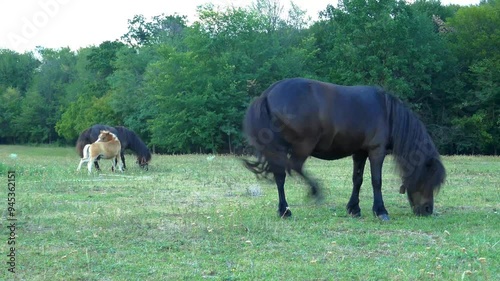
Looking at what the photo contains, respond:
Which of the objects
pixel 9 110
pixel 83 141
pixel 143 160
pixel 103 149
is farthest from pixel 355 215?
pixel 9 110

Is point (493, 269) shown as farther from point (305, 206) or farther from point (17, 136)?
point (17, 136)

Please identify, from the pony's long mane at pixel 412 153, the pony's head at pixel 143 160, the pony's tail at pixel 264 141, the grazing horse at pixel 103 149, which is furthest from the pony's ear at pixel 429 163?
the pony's head at pixel 143 160

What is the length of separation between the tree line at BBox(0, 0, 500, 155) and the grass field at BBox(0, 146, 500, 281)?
92.6ft

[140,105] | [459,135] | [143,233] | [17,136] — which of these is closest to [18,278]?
[143,233]

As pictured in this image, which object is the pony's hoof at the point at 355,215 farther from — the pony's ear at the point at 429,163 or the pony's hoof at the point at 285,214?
the pony's ear at the point at 429,163

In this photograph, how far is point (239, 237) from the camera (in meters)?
7.01

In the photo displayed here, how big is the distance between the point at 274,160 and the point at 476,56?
4018cm

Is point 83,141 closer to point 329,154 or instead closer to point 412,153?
point 329,154

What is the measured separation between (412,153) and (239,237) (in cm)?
344

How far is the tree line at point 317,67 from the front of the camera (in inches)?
1670

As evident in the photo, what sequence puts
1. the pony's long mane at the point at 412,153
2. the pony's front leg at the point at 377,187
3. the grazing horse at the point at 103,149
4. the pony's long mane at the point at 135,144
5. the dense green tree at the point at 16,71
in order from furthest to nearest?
the dense green tree at the point at 16,71, the pony's long mane at the point at 135,144, the grazing horse at the point at 103,149, the pony's long mane at the point at 412,153, the pony's front leg at the point at 377,187

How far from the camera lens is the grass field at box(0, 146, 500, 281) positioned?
17.8 feet

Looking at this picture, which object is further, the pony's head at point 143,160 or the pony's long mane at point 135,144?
the pony's long mane at point 135,144

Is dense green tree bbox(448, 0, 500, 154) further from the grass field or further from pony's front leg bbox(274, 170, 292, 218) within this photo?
pony's front leg bbox(274, 170, 292, 218)
